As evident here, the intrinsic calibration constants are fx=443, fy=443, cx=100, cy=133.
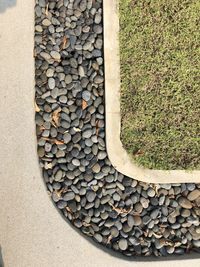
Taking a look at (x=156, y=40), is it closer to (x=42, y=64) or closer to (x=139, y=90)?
(x=139, y=90)

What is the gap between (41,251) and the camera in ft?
12.0

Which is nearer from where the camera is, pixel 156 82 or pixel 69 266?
pixel 69 266

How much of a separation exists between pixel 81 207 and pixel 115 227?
0.33m

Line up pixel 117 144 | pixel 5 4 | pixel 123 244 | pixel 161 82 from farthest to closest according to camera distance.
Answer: pixel 5 4
pixel 161 82
pixel 117 144
pixel 123 244

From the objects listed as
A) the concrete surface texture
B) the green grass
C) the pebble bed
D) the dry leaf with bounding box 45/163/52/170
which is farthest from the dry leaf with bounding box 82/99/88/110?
the dry leaf with bounding box 45/163/52/170

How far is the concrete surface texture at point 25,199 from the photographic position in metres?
3.66

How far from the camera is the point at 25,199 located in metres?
3.73

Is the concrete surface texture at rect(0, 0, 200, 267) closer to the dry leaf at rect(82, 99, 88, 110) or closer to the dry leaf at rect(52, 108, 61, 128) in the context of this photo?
the dry leaf at rect(52, 108, 61, 128)

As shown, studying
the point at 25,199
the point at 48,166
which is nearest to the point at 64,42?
the point at 48,166

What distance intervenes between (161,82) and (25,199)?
1.55m

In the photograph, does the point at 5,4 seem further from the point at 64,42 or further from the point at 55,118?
the point at 55,118

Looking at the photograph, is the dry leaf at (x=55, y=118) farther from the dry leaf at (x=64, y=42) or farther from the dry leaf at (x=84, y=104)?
the dry leaf at (x=64, y=42)

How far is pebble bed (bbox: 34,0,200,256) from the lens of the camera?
371 centimetres

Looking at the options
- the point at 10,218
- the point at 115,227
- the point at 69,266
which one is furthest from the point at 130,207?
the point at 10,218
